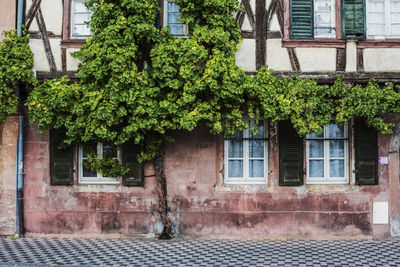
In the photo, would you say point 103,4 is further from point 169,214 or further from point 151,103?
point 169,214

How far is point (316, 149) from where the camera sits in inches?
379

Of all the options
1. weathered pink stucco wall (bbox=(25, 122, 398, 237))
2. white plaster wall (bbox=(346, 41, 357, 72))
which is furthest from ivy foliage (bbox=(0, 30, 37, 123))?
white plaster wall (bbox=(346, 41, 357, 72))

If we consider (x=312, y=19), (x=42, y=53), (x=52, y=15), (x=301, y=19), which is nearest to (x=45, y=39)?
(x=42, y=53)

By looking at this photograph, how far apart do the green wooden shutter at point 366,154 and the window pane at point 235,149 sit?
2500 millimetres

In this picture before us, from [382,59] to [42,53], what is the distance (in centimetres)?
728

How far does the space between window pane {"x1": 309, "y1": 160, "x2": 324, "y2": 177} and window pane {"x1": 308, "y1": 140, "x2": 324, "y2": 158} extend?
13 centimetres

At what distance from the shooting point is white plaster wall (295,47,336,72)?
9.09 meters

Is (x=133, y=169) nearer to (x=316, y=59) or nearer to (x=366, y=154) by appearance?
(x=316, y=59)

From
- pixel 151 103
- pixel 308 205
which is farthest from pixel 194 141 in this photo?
pixel 308 205

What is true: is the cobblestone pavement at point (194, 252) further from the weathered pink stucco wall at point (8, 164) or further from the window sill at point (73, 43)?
the window sill at point (73, 43)

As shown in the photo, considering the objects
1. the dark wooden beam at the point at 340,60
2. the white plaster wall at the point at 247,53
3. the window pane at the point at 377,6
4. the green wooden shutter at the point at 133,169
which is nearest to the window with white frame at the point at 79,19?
the green wooden shutter at the point at 133,169

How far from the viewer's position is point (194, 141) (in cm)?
943

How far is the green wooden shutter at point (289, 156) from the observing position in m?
9.27

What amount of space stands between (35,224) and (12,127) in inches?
86.7
